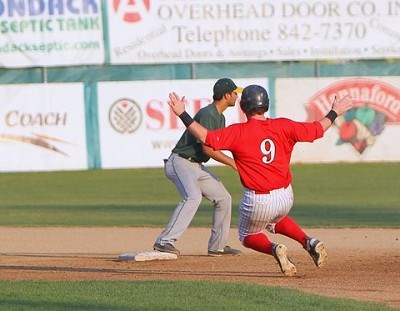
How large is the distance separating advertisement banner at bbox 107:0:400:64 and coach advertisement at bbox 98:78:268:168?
2.83ft

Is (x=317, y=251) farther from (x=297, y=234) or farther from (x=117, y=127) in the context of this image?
(x=117, y=127)

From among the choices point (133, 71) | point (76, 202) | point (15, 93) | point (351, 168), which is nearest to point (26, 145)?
point (15, 93)

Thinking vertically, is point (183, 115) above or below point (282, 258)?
above

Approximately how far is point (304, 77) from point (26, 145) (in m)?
6.15

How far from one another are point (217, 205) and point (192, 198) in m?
0.37

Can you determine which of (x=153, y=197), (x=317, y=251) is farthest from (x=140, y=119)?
(x=317, y=251)

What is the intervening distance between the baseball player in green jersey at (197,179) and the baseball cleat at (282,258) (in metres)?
2.09

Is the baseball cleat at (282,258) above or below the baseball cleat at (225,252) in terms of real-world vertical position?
above

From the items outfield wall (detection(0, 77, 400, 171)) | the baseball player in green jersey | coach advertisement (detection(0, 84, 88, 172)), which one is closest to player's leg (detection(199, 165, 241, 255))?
the baseball player in green jersey

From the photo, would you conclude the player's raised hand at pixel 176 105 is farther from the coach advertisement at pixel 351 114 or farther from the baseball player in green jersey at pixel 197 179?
the coach advertisement at pixel 351 114

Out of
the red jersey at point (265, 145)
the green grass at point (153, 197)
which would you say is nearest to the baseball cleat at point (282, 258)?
the red jersey at point (265, 145)

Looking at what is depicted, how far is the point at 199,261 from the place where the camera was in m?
11.1

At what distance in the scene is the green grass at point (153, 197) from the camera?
1591 cm

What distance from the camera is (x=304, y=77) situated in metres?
24.7
